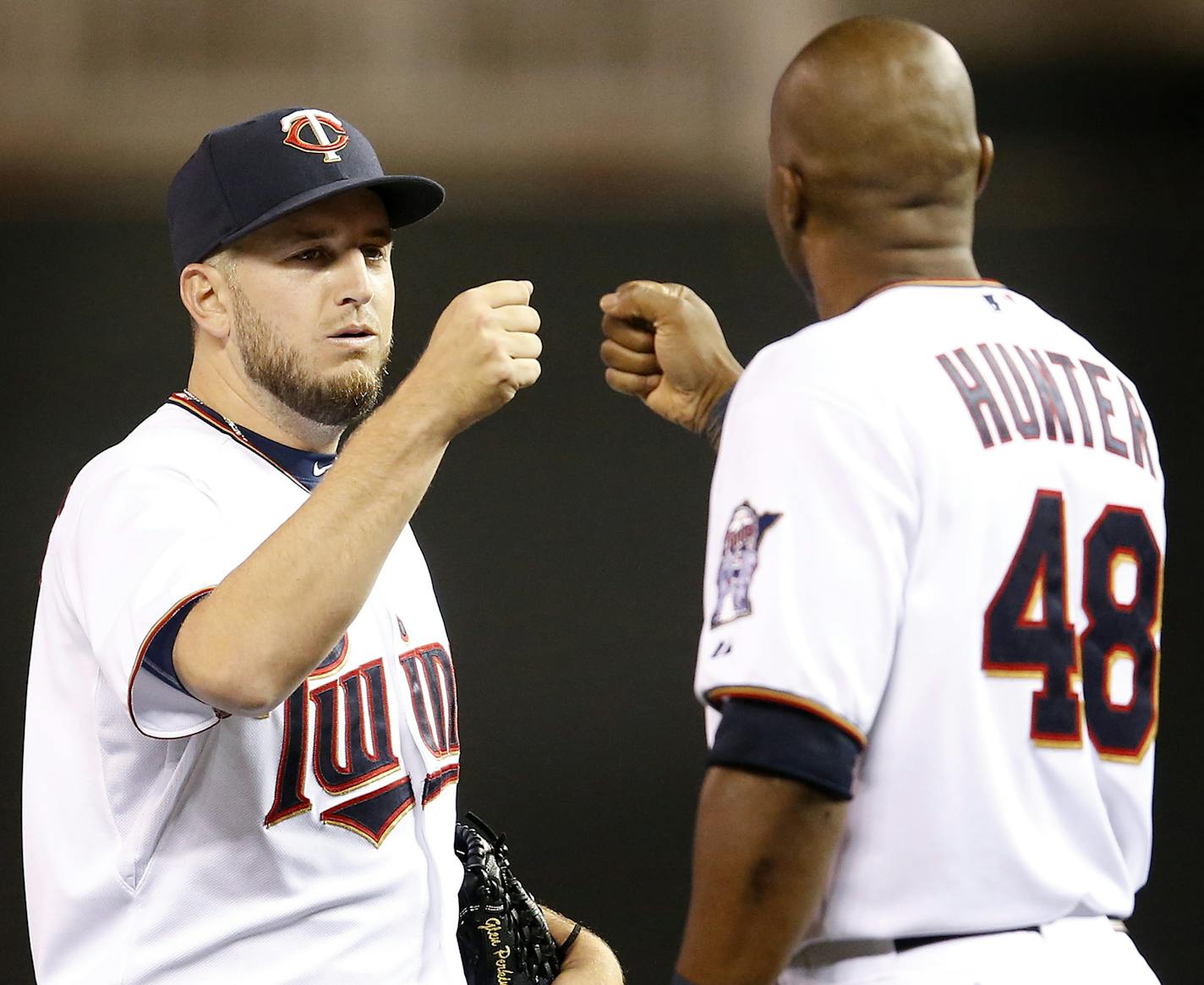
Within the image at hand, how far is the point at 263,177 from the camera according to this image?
1.40m

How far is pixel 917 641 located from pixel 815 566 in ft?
0.27

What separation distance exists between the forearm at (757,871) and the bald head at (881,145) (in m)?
0.38

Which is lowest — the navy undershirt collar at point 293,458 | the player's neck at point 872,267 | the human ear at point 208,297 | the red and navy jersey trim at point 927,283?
the navy undershirt collar at point 293,458

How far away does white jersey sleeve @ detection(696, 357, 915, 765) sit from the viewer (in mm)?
857

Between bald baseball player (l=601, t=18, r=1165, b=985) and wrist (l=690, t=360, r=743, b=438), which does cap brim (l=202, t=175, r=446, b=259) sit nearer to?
wrist (l=690, t=360, r=743, b=438)

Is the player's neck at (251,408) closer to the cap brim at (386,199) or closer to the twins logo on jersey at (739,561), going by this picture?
the cap brim at (386,199)

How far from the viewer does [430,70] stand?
2713mm

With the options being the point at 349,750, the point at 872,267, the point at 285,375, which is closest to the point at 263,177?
the point at 285,375

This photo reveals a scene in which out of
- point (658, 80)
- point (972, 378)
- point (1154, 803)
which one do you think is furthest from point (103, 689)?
point (1154, 803)

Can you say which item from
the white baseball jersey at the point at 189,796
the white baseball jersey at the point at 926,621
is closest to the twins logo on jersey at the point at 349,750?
the white baseball jersey at the point at 189,796

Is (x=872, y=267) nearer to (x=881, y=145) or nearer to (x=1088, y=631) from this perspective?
(x=881, y=145)

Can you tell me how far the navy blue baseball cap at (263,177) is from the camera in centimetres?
139

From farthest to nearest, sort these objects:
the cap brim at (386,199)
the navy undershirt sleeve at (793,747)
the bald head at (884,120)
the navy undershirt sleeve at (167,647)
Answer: the cap brim at (386,199) < the navy undershirt sleeve at (167,647) < the bald head at (884,120) < the navy undershirt sleeve at (793,747)

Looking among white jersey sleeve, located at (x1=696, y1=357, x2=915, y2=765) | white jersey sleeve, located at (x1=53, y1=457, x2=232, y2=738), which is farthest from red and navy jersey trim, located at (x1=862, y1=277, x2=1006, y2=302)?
white jersey sleeve, located at (x1=53, y1=457, x2=232, y2=738)
